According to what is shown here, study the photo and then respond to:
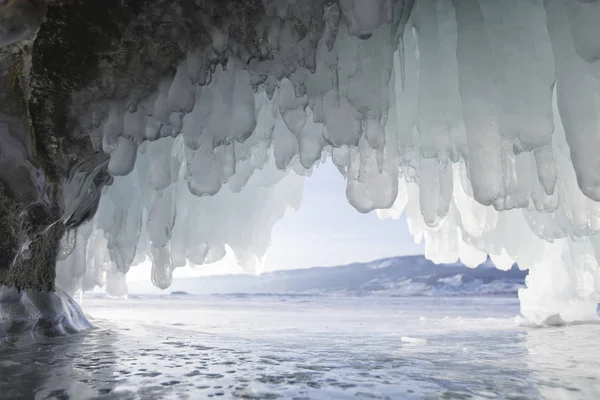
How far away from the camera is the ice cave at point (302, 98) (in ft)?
10.3

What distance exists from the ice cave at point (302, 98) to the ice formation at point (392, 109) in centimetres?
1

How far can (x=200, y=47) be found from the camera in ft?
12.0

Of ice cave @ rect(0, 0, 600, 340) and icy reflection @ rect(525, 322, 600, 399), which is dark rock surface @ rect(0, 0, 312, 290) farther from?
icy reflection @ rect(525, 322, 600, 399)

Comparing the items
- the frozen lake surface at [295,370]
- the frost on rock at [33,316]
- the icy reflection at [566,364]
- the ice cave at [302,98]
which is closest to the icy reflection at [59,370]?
the frozen lake surface at [295,370]

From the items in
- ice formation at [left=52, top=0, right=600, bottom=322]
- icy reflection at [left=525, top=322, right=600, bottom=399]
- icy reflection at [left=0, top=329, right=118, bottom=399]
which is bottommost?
icy reflection at [left=525, top=322, right=600, bottom=399]

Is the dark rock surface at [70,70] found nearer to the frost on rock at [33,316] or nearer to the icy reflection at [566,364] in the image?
the frost on rock at [33,316]

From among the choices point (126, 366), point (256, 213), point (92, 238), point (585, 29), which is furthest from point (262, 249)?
point (585, 29)

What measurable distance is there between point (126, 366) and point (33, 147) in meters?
1.66

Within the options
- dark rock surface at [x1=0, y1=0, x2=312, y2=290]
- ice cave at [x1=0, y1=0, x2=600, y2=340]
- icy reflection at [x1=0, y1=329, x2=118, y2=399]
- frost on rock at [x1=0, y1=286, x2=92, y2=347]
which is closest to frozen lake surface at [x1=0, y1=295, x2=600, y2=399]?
icy reflection at [x1=0, y1=329, x2=118, y2=399]

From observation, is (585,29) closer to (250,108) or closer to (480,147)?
(480,147)

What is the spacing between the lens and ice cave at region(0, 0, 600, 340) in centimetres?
313

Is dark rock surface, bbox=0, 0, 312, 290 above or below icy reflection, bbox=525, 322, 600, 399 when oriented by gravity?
above

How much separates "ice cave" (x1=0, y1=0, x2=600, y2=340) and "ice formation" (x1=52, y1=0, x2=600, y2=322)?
0.4 inches

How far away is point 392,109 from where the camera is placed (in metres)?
4.02
